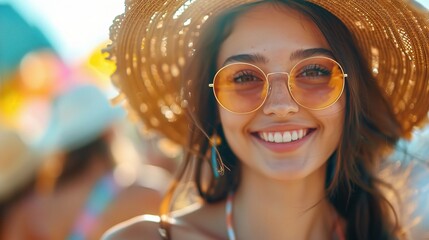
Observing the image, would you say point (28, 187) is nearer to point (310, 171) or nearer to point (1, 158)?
point (1, 158)

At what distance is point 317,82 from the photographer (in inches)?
126

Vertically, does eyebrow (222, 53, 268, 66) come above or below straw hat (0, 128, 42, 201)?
above

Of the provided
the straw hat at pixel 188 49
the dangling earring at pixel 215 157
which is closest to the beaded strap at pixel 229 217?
the dangling earring at pixel 215 157

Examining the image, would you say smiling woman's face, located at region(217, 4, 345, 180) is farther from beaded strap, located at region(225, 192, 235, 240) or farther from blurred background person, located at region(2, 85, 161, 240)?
blurred background person, located at region(2, 85, 161, 240)

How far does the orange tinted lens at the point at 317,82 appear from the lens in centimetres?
316

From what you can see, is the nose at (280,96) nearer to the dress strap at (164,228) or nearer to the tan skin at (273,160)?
the tan skin at (273,160)

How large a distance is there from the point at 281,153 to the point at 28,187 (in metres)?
1.86

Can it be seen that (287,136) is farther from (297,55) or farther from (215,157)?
(215,157)

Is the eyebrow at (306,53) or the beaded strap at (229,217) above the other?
the eyebrow at (306,53)

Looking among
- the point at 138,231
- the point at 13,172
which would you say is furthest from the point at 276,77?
the point at 13,172

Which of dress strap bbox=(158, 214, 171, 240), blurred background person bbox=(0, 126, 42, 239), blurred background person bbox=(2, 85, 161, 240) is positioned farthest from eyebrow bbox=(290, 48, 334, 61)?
blurred background person bbox=(0, 126, 42, 239)

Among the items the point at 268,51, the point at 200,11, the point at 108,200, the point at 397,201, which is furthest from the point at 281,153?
the point at 108,200

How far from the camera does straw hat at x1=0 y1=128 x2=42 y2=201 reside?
4562 mm

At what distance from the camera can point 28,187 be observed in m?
4.59
